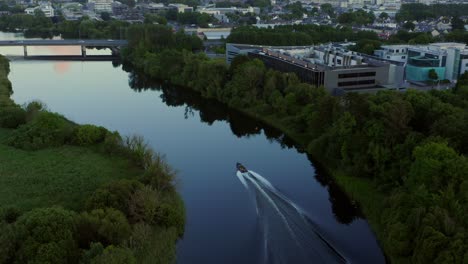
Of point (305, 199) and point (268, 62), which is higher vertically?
point (268, 62)

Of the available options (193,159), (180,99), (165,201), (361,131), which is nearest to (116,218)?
(165,201)

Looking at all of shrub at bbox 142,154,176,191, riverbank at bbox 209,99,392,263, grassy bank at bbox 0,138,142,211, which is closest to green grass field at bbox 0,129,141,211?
grassy bank at bbox 0,138,142,211

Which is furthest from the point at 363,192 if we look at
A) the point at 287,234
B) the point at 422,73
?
the point at 422,73

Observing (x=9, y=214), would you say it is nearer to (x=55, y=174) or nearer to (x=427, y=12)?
(x=55, y=174)

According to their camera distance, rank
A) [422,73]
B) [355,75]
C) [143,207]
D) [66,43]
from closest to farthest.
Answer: [143,207] → [355,75] → [422,73] → [66,43]

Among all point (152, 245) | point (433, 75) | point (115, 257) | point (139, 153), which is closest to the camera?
point (115, 257)

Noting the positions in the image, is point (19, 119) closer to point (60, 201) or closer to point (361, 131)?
point (60, 201)
